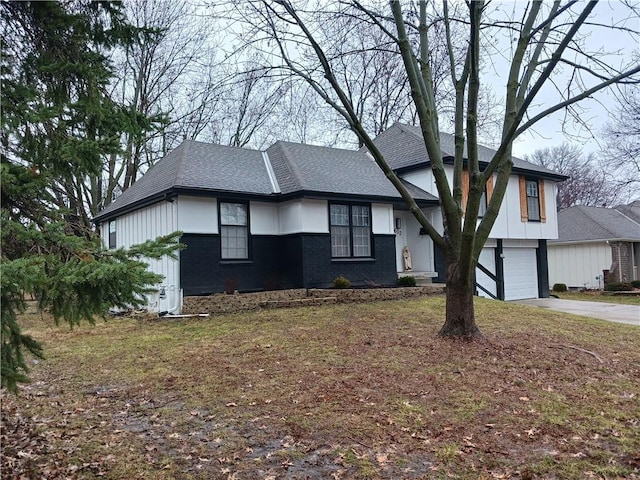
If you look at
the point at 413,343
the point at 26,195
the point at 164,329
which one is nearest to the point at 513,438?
the point at 413,343

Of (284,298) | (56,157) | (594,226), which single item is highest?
(594,226)

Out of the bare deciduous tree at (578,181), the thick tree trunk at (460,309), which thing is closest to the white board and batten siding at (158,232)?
the thick tree trunk at (460,309)

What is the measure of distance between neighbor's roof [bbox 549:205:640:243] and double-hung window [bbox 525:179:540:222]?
5.67m

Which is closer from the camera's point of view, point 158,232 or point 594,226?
point 158,232

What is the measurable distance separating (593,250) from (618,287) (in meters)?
3.24

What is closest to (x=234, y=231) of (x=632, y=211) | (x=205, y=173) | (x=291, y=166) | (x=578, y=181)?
(x=205, y=173)

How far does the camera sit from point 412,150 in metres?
18.5

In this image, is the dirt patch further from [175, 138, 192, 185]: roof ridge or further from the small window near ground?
the small window near ground

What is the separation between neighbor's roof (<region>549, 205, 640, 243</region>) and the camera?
24.7m

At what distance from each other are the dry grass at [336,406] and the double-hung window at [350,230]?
5527mm

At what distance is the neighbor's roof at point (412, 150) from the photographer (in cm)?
1786

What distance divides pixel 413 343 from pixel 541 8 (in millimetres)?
6252

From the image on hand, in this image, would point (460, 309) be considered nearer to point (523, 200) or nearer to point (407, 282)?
point (407, 282)

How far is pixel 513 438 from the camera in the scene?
14.5ft
